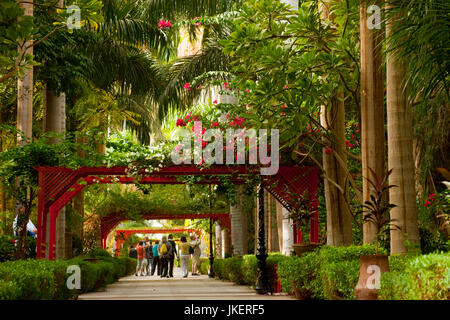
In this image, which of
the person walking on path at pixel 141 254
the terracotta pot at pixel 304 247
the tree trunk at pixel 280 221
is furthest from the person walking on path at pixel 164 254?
the terracotta pot at pixel 304 247

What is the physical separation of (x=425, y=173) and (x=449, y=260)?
5945mm

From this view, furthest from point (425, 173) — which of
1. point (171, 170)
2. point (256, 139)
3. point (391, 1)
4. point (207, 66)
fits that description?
point (207, 66)

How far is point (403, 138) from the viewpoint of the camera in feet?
24.8

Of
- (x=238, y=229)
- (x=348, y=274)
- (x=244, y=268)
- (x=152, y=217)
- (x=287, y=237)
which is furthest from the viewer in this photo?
(x=152, y=217)

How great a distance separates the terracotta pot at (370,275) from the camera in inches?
252

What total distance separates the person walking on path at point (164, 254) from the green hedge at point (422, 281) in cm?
1758

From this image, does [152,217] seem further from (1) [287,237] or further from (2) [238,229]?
(1) [287,237]

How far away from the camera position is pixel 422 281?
5.00 metres

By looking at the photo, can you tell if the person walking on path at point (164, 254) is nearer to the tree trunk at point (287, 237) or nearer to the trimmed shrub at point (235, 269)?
the trimmed shrub at point (235, 269)

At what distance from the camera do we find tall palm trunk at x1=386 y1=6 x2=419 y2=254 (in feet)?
24.1

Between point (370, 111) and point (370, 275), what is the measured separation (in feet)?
9.60

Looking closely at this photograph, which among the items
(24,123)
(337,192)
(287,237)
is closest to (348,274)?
(337,192)

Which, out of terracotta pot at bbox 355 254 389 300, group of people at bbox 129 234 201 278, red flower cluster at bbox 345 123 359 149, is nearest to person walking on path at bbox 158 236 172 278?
group of people at bbox 129 234 201 278
